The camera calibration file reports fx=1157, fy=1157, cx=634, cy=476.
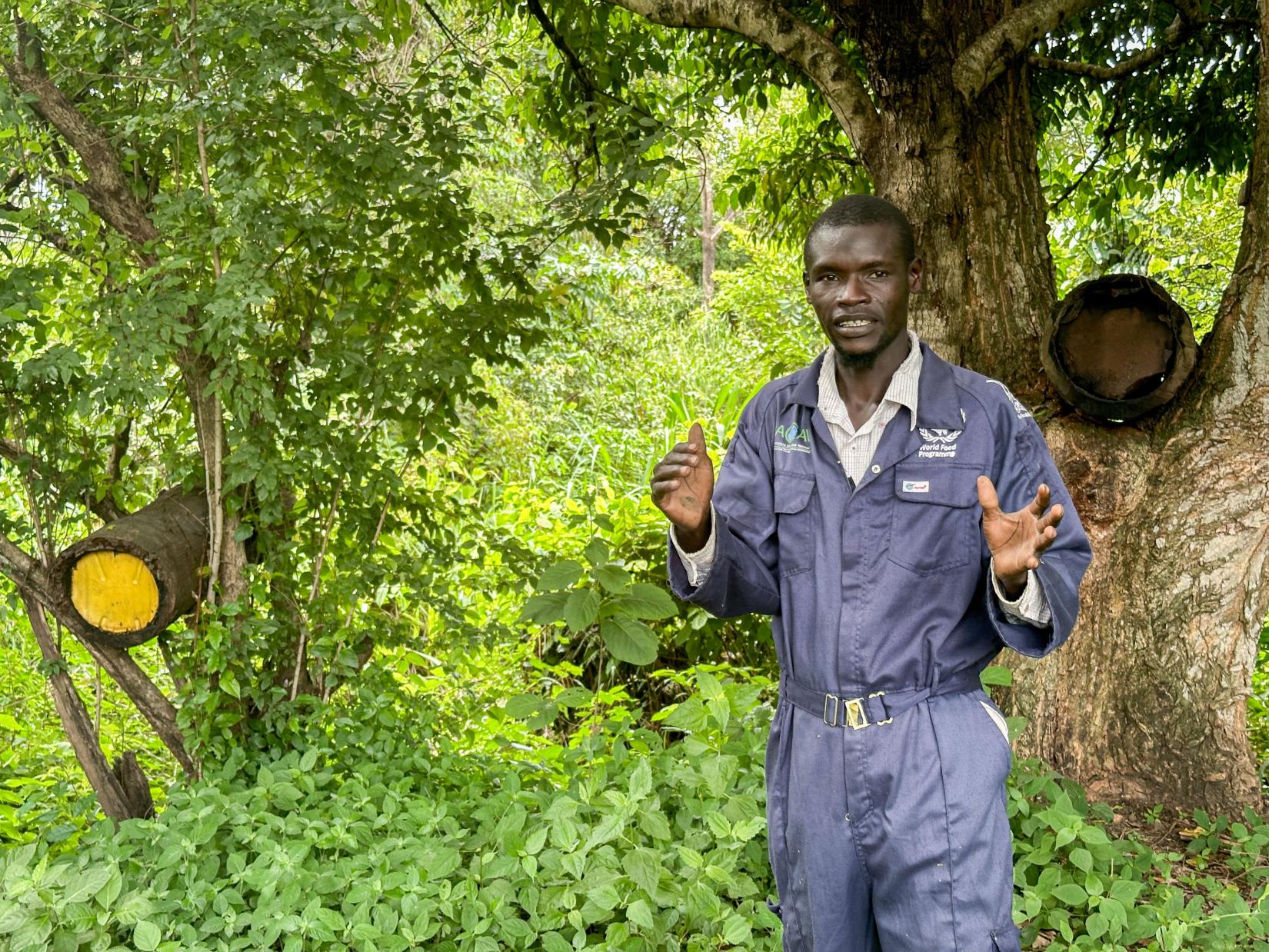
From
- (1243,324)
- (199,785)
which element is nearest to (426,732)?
(199,785)

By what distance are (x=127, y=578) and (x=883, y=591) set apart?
7.56 ft

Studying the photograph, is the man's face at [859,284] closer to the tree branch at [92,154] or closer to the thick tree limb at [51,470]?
the tree branch at [92,154]

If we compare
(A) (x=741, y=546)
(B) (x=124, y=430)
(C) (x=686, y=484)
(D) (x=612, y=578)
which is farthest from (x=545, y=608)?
(B) (x=124, y=430)

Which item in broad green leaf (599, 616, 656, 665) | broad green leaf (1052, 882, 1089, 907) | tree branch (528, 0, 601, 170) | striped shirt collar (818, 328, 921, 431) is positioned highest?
tree branch (528, 0, 601, 170)

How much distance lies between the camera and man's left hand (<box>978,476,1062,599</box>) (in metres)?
1.83

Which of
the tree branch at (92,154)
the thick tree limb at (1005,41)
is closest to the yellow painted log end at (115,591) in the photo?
the tree branch at (92,154)

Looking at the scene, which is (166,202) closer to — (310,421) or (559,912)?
(310,421)

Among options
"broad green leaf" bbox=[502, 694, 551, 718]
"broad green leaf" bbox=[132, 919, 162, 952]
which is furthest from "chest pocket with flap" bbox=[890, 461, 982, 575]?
"broad green leaf" bbox=[132, 919, 162, 952]

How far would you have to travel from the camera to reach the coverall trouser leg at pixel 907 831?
78.6 inches

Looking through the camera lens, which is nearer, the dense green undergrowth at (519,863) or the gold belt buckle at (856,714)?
the gold belt buckle at (856,714)

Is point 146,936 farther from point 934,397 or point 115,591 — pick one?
point 934,397

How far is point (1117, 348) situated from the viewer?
3658mm

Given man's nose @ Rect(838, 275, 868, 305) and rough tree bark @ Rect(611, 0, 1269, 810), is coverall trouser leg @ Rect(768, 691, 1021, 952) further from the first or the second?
rough tree bark @ Rect(611, 0, 1269, 810)

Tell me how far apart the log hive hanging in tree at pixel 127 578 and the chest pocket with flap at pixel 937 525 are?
7.33 ft
